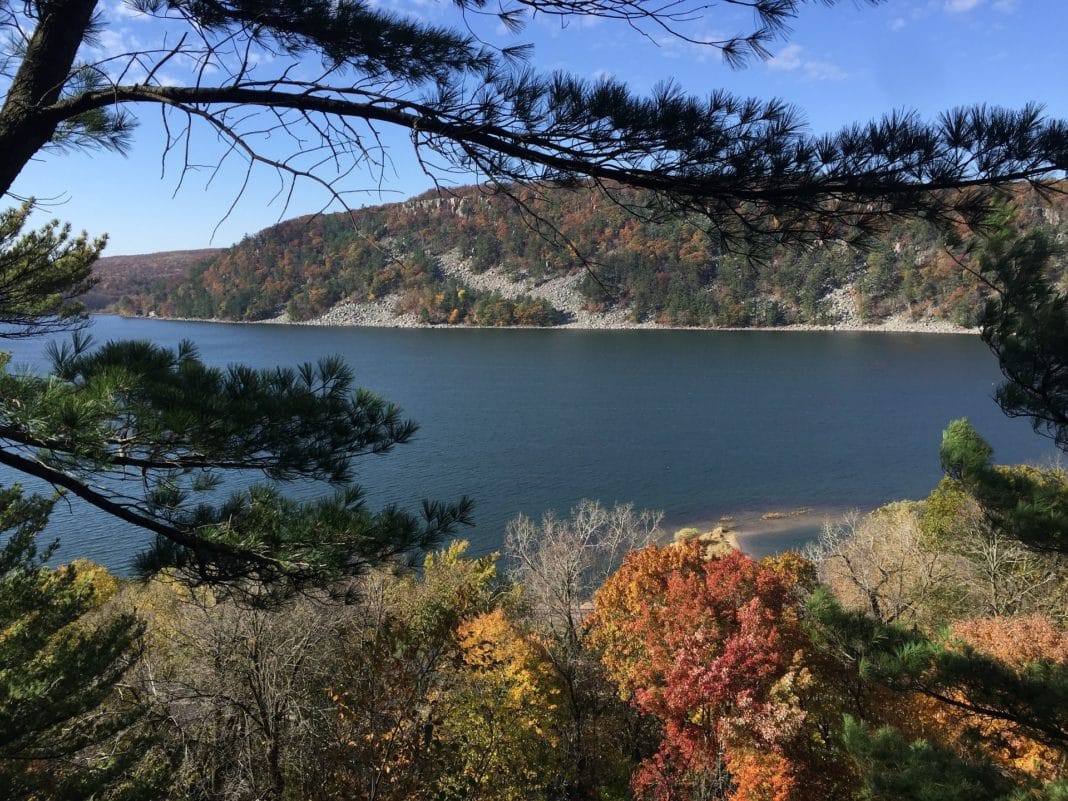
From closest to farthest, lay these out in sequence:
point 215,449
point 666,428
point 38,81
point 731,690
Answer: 1. point 38,81
2. point 215,449
3. point 731,690
4. point 666,428

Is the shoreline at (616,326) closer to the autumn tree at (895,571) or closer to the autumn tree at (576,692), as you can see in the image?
the autumn tree at (895,571)

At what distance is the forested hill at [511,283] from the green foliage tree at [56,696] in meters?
59.6

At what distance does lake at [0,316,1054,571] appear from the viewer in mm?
22594

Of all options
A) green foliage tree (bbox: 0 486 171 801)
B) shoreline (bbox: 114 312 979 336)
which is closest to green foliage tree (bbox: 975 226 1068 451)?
green foliage tree (bbox: 0 486 171 801)

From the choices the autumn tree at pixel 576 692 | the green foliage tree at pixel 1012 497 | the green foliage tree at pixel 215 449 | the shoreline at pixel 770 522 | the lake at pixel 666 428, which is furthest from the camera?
the lake at pixel 666 428

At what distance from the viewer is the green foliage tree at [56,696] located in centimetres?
456

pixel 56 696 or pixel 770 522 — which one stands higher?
pixel 56 696

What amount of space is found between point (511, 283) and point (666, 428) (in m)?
74.1

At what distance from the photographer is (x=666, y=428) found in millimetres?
32062

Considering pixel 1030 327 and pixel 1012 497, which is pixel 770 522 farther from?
pixel 1030 327

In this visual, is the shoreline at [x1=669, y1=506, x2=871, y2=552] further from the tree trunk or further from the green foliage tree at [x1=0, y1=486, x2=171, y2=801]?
the tree trunk

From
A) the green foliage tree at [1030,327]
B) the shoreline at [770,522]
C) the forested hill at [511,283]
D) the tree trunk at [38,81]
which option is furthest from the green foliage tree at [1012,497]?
the forested hill at [511,283]

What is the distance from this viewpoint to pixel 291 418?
8.76ft

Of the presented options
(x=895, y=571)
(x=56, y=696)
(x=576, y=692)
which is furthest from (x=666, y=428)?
(x=56, y=696)
